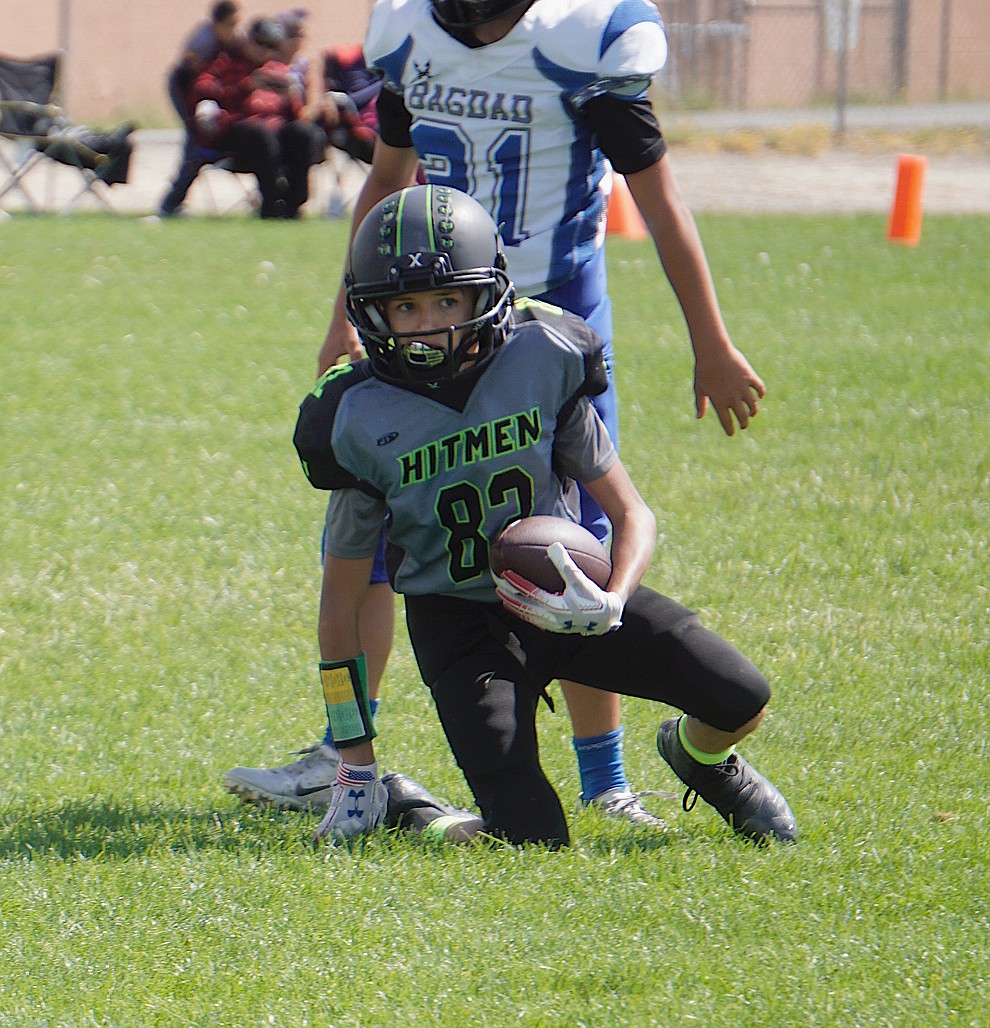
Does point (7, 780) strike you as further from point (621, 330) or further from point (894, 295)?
point (894, 295)

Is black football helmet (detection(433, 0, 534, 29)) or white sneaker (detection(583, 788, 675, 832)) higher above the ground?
black football helmet (detection(433, 0, 534, 29))

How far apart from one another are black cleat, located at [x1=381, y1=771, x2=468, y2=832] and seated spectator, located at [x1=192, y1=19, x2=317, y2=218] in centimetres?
1137

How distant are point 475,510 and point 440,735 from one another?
1.06 metres

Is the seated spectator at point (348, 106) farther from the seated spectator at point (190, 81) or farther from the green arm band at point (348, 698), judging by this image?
the green arm band at point (348, 698)

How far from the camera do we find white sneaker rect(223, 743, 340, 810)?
3707 mm

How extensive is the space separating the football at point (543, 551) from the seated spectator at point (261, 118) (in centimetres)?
1160

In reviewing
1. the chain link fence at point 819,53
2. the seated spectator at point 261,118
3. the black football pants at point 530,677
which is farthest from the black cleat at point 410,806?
the chain link fence at point 819,53

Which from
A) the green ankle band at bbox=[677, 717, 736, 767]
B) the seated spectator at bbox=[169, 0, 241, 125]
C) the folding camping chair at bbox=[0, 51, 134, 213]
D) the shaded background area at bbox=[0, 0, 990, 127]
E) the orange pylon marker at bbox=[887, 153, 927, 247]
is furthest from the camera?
the shaded background area at bbox=[0, 0, 990, 127]

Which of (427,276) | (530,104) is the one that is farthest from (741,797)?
(530,104)

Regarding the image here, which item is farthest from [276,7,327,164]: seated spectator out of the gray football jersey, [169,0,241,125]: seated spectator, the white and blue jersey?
the gray football jersey

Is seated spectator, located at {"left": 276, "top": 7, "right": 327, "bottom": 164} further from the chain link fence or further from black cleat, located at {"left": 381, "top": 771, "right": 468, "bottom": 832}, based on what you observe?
black cleat, located at {"left": 381, "top": 771, "right": 468, "bottom": 832}

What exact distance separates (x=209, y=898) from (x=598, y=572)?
1.03 m

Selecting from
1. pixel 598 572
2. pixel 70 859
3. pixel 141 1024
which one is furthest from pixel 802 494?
pixel 141 1024

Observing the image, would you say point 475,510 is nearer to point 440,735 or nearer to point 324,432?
point 324,432
